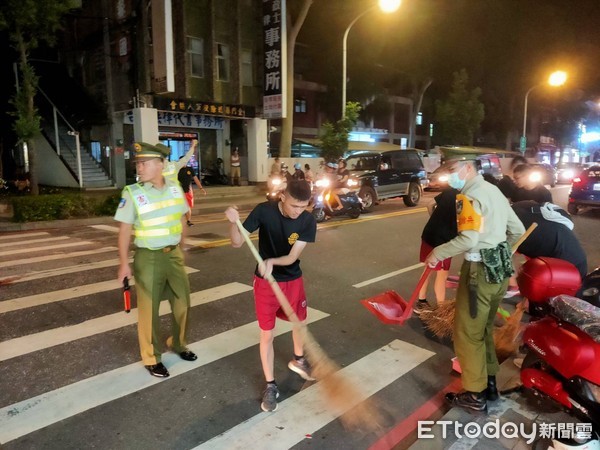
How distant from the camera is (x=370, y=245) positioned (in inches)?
375

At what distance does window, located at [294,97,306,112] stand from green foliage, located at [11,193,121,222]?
23455 millimetres

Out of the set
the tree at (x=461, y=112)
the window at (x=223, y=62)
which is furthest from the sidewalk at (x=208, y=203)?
the tree at (x=461, y=112)

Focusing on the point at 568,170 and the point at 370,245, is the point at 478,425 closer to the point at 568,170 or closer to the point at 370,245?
the point at 370,245

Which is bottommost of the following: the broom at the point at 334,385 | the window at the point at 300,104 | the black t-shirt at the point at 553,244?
the broom at the point at 334,385

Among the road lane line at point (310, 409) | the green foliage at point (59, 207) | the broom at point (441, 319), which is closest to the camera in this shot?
the road lane line at point (310, 409)

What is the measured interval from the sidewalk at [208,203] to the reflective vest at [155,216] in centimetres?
1012

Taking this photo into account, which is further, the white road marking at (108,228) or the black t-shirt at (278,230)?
the white road marking at (108,228)

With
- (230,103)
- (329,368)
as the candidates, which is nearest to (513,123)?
(230,103)

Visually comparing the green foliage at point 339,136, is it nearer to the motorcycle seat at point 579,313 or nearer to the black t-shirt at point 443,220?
the black t-shirt at point 443,220

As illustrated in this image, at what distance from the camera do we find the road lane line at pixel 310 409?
3154 millimetres

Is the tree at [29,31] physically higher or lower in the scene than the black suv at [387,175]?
higher

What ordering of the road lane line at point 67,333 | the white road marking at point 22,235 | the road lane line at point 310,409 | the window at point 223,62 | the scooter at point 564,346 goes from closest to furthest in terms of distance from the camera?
the scooter at point 564,346
the road lane line at point 310,409
the road lane line at point 67,333
the white road marking at point 22,235
the window at point 223,62

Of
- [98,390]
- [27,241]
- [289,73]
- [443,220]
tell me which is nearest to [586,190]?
[443,220]

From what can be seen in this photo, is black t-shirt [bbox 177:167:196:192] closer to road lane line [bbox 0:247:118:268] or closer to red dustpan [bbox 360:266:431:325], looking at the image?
road lane line [bbox 0:247:118:268]
